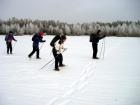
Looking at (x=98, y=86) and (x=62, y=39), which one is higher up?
(x=62, y=39)

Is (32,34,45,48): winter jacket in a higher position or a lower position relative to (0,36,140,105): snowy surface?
higher

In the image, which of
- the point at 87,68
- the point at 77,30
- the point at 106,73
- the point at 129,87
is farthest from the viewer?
the point at 77,30

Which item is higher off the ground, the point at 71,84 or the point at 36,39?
the point at 36,39

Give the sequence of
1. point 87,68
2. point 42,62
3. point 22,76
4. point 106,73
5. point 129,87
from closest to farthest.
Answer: point 129,87
point 22,76
point 106,73
point 87,68
point 42,62

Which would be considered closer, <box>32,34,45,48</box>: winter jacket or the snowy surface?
the snowy surface

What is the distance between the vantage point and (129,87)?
8586 millimetres

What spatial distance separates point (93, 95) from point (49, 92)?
1.39 meters

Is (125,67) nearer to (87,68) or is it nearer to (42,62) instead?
(87,68)

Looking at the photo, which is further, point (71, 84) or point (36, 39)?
point (36, 39)

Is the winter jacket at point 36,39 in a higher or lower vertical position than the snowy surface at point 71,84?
higher

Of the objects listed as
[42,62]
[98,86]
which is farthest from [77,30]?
[98,86]

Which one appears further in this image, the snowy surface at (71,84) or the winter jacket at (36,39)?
the winter jacket at (36,39)

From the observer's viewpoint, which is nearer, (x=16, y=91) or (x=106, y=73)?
(x=16, y=91)

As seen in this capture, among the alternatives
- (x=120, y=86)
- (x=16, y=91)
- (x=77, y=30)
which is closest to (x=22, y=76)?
(x=16, y=91)
